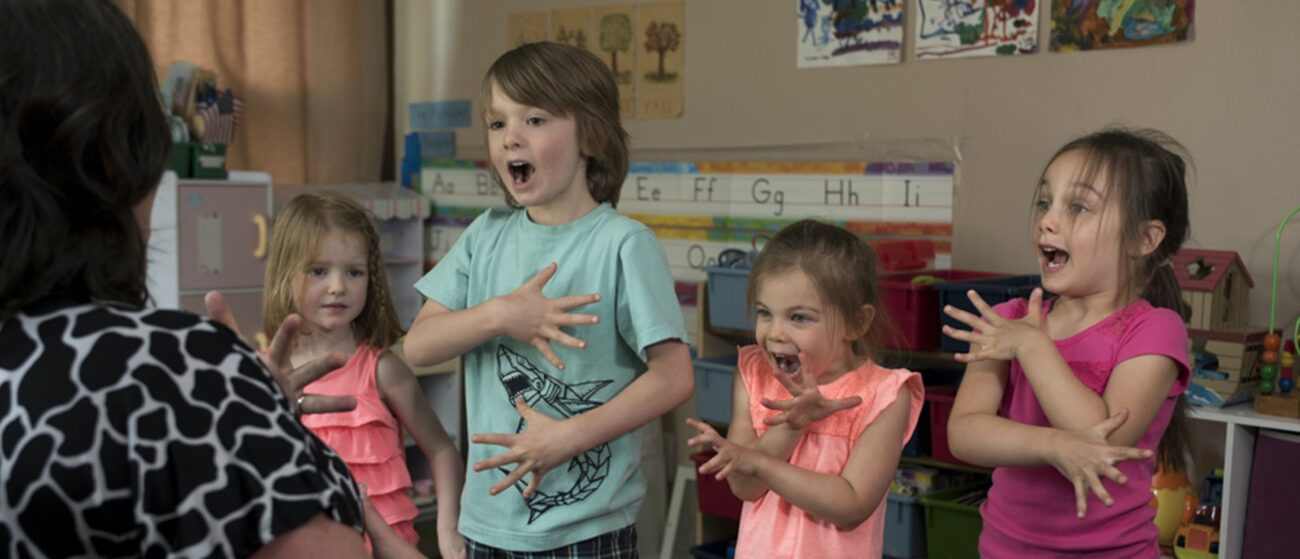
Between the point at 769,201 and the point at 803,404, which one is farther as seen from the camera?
the point at 769,201

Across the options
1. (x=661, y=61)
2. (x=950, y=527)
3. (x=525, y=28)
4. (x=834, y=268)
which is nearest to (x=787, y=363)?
(x=834, y=268)

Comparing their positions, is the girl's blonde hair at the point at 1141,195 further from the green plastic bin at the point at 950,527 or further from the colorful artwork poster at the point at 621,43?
the colorful artwork poster at the point at 621,43

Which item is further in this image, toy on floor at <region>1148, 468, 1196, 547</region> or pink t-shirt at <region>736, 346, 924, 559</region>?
toy on floor at <region>1148, 468, 1196, 547</region>

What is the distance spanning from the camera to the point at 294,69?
4148 millimetres

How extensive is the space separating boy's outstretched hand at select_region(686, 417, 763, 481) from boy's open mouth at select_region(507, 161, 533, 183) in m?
0.42

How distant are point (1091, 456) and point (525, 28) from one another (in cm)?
289

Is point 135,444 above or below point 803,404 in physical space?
above

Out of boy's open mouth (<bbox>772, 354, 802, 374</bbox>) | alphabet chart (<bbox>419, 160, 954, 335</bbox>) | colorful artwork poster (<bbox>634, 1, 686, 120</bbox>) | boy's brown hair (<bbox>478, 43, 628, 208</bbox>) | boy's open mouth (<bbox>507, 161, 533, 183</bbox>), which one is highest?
colorful artwork poster (<bbox>634, 1, 686, 120</bbox>)

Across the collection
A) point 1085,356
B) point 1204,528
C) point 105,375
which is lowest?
point 1204,528

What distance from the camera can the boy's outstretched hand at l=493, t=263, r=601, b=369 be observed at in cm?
163

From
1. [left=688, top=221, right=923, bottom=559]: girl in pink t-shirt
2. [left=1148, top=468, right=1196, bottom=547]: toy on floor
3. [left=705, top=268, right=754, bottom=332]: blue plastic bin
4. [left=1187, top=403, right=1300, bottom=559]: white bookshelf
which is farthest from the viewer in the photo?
[left=705, top=268, right=754, bottom=332]: blue plastic bin

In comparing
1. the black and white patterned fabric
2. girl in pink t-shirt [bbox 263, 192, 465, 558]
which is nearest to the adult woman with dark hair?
the black and white patterned fabric

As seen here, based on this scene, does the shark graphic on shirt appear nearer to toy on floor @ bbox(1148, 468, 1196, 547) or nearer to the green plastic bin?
the green plastic bin

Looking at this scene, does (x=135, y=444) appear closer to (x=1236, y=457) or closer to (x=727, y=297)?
(x=1236, y=457)
